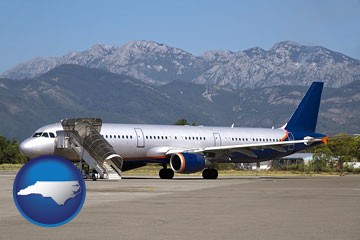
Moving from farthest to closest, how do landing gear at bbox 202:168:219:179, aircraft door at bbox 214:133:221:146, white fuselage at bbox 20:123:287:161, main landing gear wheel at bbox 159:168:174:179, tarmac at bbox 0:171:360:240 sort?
aircraft door at bbox 214:133:221:146 → main landing gear wheel at bbox 159:168:174:179 → landing gear at bbox 202:168:219:179 → white fuselage at bbox 20:123:287:161 → tarmac at bbox 0:171:360:240

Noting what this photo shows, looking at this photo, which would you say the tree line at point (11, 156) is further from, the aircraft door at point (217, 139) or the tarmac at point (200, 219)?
the tarmac at point (200, 219)

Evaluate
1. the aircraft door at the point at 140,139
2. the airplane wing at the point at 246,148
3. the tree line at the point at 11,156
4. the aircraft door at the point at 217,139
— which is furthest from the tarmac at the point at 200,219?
the tree line at the point at 11,156

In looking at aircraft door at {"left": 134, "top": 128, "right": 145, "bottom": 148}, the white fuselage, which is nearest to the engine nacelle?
the white fuselage

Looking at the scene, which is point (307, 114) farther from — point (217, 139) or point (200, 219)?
point (200, 219)

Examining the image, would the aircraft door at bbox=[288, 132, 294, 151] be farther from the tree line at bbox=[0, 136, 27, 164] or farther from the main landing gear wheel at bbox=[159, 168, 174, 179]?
the tree line at bbox=[0, 136, 27, 164]

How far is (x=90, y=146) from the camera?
144 feet

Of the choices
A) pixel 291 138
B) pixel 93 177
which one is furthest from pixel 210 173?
pixel 93 177

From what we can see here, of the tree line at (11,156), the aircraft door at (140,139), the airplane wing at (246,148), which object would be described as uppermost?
→ the tree line at (11,156)

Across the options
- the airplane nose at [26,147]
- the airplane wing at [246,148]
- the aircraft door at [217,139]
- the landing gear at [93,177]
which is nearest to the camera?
the landing gear at [93,177]

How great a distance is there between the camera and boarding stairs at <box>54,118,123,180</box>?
42344 millimetres

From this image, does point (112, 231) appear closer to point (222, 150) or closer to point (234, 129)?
point (222, 150)

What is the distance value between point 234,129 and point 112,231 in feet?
132

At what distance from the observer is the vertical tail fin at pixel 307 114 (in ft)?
189

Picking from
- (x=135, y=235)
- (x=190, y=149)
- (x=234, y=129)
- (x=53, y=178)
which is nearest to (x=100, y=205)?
(x=135, y=235)
